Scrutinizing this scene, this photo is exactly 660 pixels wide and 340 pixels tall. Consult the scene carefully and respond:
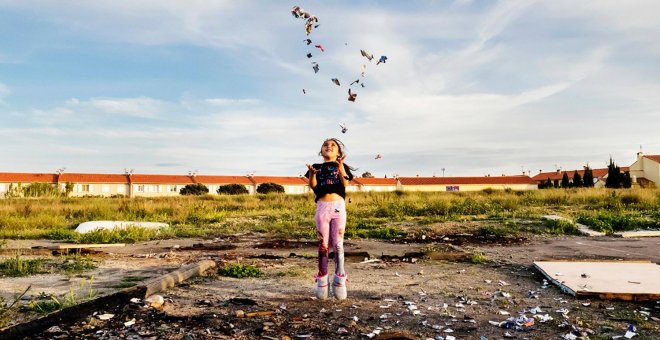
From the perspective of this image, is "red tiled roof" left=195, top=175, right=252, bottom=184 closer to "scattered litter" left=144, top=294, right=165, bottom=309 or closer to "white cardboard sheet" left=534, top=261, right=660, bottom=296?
"white cardboard sheet" left=534, top=261, right=660, bottom=296

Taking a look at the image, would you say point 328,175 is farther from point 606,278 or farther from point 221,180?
point 221,180

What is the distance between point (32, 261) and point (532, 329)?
7349 millimetres

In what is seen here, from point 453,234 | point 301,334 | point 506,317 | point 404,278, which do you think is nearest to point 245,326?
point 301,334

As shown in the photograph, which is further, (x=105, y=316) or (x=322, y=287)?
(x=322, y=287)

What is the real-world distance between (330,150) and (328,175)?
1.01 feet

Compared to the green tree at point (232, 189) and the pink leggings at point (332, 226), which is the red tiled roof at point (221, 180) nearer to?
the green tree at point (232, 189)

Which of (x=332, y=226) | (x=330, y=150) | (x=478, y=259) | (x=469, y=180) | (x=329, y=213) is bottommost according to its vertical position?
(x=478, y=259)

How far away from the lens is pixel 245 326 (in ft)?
13.8

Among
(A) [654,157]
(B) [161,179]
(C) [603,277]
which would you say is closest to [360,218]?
(C) [603,277]

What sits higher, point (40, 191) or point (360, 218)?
point (40, 191)

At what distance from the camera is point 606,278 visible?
19.7 ft

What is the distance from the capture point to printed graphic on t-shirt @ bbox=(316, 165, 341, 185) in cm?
539

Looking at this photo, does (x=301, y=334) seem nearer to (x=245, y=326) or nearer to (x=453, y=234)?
(x=245, y=326)

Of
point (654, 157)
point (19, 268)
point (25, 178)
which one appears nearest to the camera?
point (19, 268)
